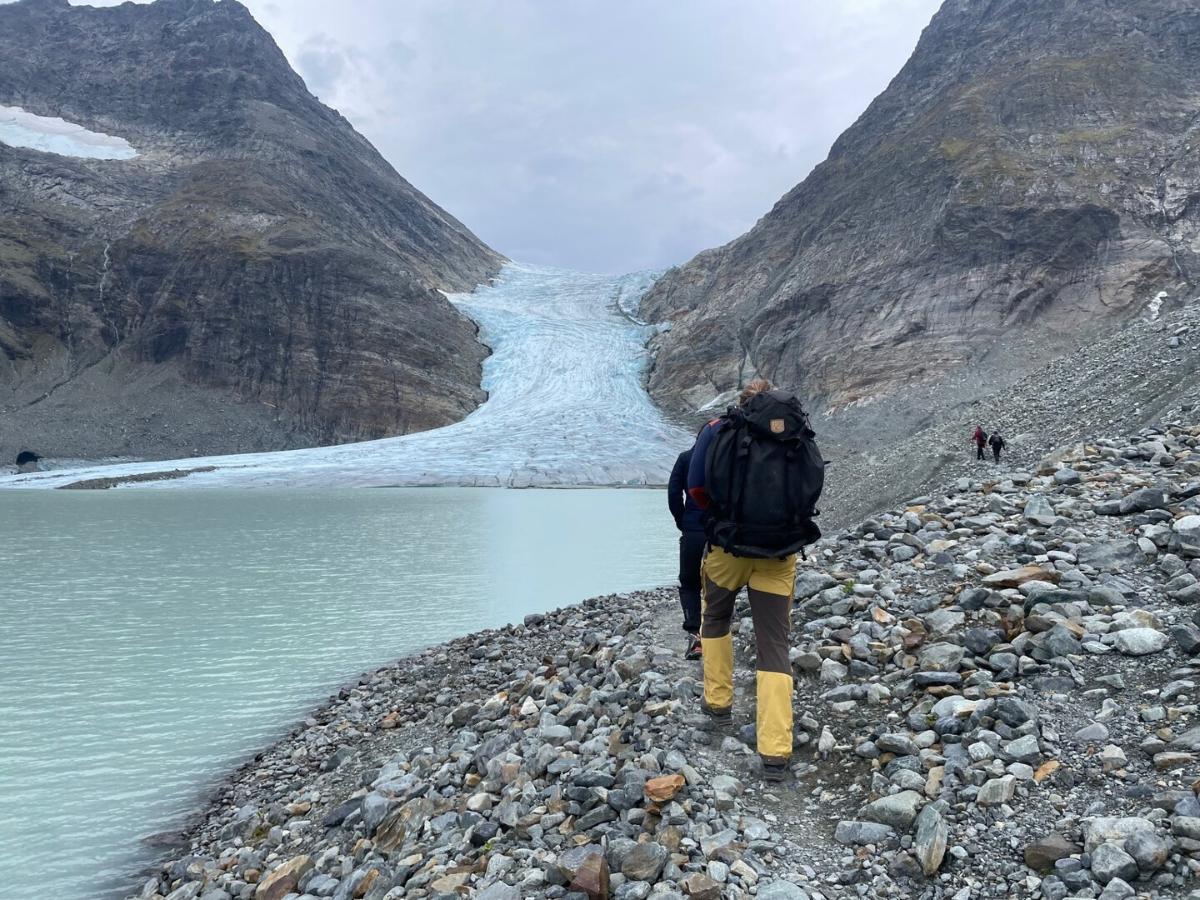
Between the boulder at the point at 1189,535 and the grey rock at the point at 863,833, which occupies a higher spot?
the boulder at the point at 1189,535

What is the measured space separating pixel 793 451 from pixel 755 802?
186cm

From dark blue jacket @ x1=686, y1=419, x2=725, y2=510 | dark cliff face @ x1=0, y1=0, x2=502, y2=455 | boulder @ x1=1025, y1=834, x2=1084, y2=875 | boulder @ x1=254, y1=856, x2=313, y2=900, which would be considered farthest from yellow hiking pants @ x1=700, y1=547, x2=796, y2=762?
dark cliff face @ x1=0, y1=0, x2=502, y2=455

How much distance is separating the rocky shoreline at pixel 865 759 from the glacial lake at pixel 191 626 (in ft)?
2.98

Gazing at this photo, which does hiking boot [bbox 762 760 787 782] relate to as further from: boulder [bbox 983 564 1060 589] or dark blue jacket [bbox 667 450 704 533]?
dark blue jacket [bbox 667 450 704 533]

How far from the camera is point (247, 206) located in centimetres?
7912

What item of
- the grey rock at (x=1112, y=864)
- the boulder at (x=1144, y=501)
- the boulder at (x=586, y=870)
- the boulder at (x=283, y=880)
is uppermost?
the boulder at (x=1144, y=501)

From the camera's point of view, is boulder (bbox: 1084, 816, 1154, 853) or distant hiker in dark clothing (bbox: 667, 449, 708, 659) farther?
distant hiker in dark clothing (bbox: 667, 449, 708, 659)

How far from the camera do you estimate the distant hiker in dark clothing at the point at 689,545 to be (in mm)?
6227

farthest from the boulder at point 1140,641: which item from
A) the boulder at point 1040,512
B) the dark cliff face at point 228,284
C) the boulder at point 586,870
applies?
the dark cliff face at point 228,284

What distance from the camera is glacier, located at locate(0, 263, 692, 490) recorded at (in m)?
47.5

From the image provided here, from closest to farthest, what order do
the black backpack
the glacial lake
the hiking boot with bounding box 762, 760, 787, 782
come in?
1. the hiking boot with bounding box 762, 760, 787, 782
2. the black backpack
3. the glacial lake

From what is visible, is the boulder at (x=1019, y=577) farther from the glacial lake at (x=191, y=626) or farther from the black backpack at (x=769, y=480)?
the glacial lake at (x=191, y=626)

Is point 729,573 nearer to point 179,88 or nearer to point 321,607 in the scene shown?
point 321,607

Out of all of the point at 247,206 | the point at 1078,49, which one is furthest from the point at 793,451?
the point at 247,206
